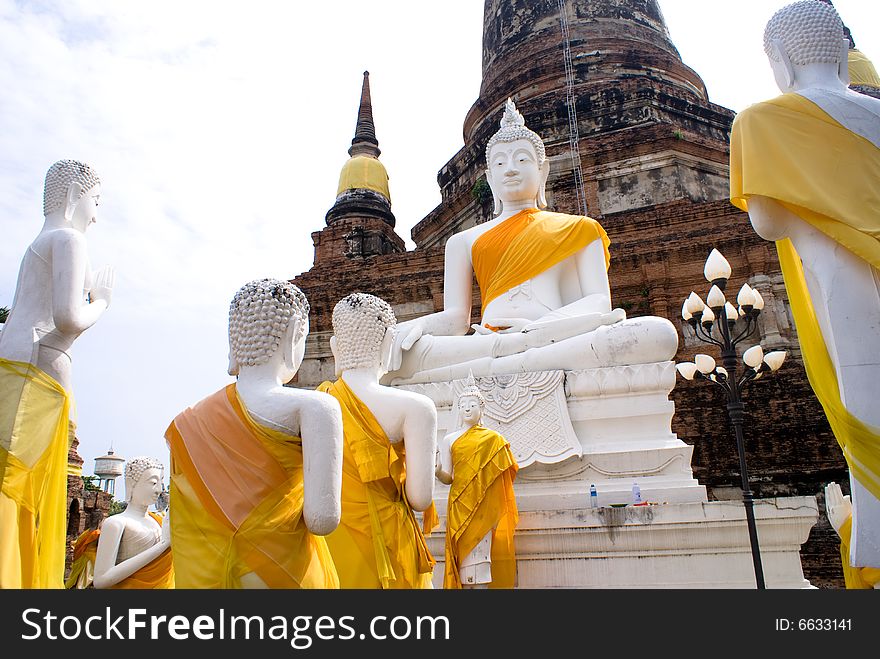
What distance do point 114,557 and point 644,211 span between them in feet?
32.8

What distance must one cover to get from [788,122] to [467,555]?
2697 millimetres

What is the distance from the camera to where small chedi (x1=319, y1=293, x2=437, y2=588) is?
122 inches

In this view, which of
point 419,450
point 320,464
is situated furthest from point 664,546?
point 320,464

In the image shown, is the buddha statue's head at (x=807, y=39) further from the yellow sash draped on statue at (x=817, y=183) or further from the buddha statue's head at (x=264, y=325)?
the buddha statue's head at (x=264, y=325)

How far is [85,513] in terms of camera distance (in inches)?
710

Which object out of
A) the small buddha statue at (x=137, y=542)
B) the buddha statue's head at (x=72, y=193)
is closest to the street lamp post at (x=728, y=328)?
the small buddha statue at (x=137, y=542)

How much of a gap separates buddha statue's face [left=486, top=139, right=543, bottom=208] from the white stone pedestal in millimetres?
3805

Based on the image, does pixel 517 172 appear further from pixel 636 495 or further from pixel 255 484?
pixel 255 484

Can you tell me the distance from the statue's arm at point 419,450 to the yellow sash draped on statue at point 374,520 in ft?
0.30

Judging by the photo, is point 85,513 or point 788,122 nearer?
point 788,122

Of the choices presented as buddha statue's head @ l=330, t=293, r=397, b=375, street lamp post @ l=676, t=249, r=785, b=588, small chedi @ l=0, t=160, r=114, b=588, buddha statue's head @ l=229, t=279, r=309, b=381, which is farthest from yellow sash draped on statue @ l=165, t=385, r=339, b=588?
street lamp post @ l=676, t=249, r=785, b=588
